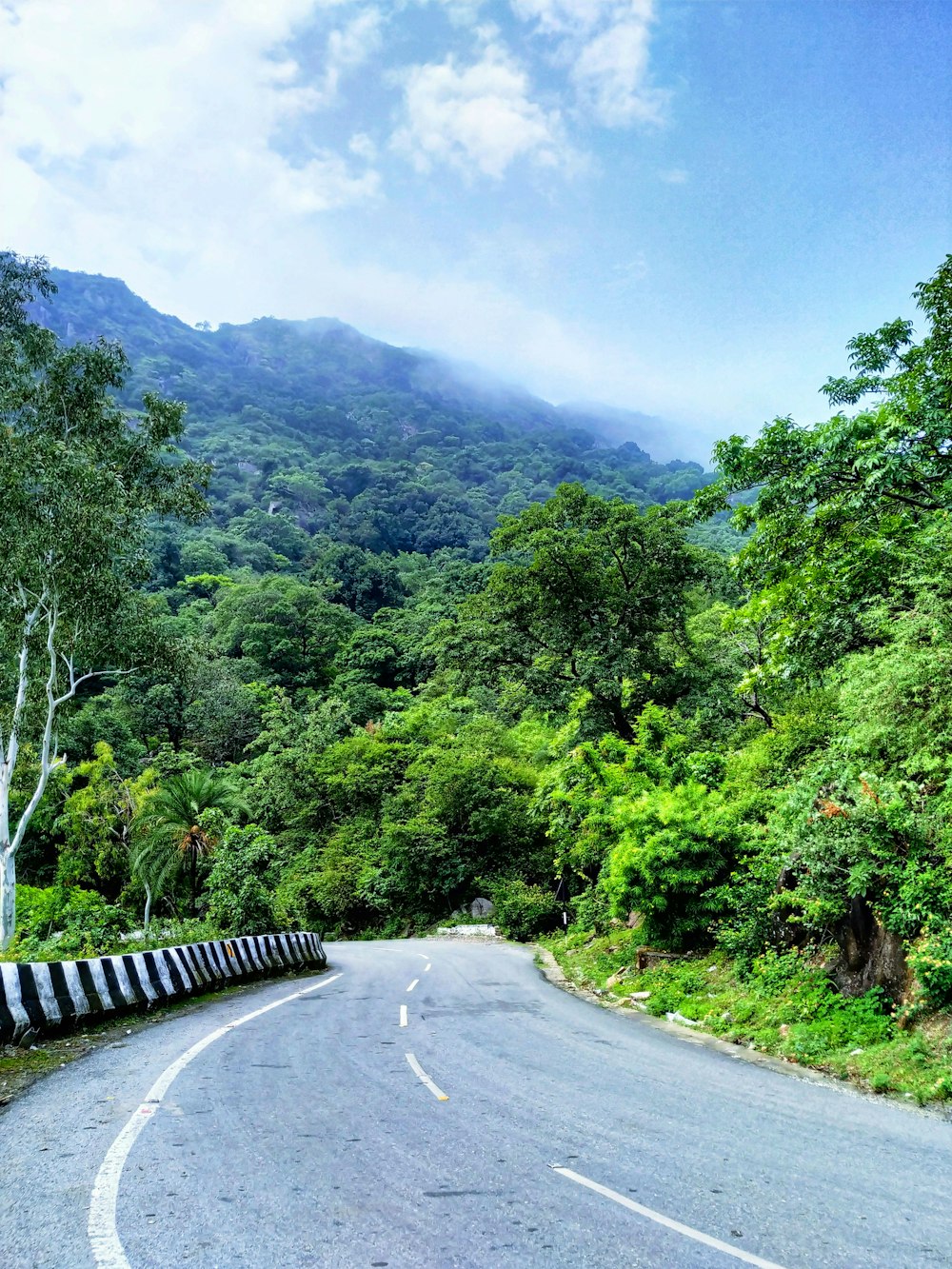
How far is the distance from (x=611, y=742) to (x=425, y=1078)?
1293 cm

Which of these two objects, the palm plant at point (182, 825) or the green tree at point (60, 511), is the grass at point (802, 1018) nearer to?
the green tree at point (60, 511)

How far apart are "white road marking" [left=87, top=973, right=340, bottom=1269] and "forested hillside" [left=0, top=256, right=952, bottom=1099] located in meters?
6.57

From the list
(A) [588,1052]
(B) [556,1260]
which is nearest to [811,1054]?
(A) [588,1052]

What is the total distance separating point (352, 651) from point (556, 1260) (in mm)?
63925

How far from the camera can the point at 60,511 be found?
18.1m

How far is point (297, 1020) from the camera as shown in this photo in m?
10.0

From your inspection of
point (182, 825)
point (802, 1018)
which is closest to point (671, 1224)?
point (802, 1018)

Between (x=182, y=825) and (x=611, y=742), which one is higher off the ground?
(x=611, y=742)

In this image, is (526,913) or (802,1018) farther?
(526,913)

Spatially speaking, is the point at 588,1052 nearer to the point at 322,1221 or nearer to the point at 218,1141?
the point at 218,1141

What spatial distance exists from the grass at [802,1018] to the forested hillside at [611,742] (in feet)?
0.17

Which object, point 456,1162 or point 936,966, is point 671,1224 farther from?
point 936,966

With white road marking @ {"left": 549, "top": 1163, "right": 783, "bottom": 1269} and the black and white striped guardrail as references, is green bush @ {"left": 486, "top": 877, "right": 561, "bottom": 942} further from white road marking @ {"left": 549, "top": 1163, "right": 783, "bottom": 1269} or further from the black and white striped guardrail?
white road marking @ {"left": 549, "top": 1163, "right": 783, "bottom": 1269}

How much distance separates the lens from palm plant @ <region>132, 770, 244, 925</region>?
25.4 metres
